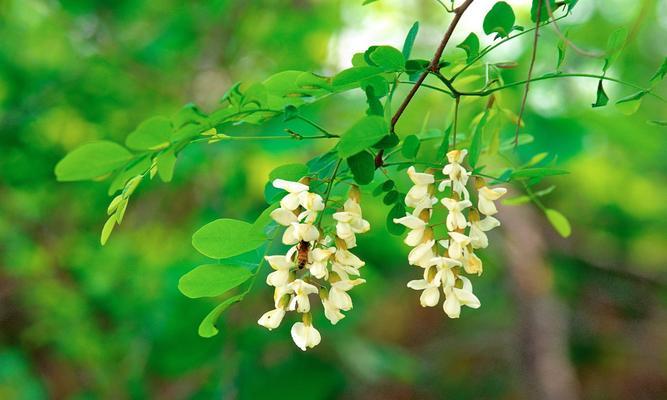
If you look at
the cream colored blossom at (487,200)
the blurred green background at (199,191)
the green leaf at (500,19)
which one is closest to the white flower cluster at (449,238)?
the cream colored blossom at (487,200)

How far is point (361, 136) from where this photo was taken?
416 millimetres

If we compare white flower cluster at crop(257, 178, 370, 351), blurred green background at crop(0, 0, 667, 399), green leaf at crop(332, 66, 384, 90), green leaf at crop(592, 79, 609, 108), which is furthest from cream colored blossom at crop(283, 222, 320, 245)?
blurred green background at crop(0, 0, 667, 399)

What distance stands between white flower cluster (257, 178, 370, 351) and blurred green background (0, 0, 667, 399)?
85 cm

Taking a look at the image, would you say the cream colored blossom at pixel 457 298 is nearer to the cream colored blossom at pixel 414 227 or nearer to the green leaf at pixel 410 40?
the cream colored blossom at pixel 414 227

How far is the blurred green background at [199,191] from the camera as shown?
162cm

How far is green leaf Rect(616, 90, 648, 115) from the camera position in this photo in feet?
1.58

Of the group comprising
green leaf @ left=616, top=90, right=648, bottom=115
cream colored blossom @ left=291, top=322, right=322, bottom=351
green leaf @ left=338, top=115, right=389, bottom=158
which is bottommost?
cream colored blossom @ left=291, top=322, right=322, bottom=351

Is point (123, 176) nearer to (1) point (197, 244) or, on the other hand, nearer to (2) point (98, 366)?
(1) point (197, 244)

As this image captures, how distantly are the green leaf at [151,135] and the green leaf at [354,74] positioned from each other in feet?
0.37

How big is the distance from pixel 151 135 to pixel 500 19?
252mm

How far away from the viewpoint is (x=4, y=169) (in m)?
1.62

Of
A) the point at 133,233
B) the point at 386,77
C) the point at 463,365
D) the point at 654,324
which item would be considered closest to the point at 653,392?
the point at 654,324

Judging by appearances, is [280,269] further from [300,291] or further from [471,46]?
[471,46]

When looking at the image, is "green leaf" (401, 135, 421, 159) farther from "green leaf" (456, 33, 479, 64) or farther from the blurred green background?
the blurred green background
